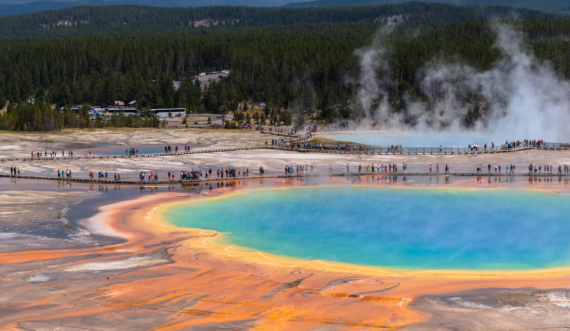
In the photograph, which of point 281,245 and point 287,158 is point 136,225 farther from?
point 287,158

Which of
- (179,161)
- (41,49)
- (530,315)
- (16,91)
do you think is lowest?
(530,315)

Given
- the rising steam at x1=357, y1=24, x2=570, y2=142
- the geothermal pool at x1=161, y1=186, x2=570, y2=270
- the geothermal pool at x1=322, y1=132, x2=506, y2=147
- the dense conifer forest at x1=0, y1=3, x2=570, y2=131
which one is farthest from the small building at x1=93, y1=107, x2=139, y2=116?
the geothermal pool at x1=161, y1=186, x2=570, y2=270

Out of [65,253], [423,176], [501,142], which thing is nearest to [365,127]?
[501,142]

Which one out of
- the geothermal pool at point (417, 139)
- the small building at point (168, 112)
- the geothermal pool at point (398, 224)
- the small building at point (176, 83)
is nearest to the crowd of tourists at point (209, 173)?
the geothermal pool at point (398, 224)

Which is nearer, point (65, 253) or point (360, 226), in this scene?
point (65, 253)

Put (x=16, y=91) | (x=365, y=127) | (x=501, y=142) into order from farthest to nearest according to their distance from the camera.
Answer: (x=16, y=91) < (x=365, y=127) < (x=501, y=142)

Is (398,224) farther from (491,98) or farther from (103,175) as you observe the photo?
(491,98)

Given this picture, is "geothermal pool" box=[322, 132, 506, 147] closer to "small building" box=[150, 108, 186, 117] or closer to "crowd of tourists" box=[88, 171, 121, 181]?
"small building" box=[150, 108, 186, 117]

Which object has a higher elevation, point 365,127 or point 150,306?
point 365,127

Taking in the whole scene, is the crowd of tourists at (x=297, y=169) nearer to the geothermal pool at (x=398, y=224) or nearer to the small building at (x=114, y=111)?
the geothermal pool at (x=398, y=224)
